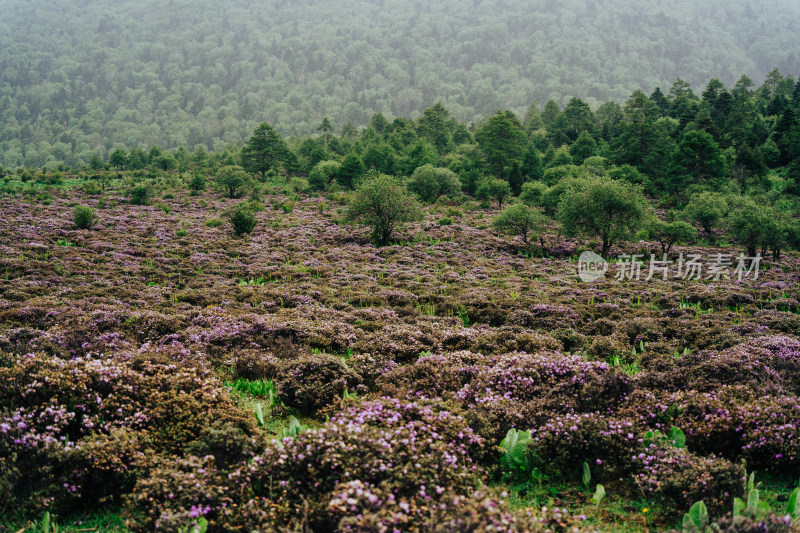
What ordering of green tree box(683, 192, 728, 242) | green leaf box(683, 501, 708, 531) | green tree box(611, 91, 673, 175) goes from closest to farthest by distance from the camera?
green leaf box(683, 501, 708, 531)
green tree box(683, 192, 728, 242)
green tree box(611, 91, 673, 175)

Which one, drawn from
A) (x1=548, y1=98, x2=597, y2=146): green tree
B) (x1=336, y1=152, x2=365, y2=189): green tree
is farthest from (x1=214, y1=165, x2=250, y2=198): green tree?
(x1=548, y1=98, x2=597, y2=146): green tree

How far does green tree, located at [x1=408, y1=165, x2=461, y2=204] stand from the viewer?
70188 millimetres

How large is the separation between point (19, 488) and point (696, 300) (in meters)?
29.2

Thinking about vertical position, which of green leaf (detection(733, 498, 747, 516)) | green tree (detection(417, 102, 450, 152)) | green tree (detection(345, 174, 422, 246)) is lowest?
green leaf (detection(733, 498, 747, 516))

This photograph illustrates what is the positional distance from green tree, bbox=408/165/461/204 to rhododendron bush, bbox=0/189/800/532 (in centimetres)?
5315

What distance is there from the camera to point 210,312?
16.1 m

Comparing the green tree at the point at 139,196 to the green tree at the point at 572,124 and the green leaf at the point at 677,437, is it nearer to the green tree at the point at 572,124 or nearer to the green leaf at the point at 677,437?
the green leaf at the point at 677,437

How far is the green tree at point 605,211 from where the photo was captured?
4066 cm

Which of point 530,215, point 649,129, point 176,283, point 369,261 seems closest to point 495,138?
point 649,129

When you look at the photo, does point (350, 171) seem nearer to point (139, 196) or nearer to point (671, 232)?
point (139, 196)

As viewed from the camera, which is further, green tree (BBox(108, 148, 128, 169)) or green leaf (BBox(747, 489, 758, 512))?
green tree (BBox(108, 148, 128, 169))

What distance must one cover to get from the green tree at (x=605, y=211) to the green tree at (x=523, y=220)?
3.28 m

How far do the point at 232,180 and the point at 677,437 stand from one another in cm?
6834

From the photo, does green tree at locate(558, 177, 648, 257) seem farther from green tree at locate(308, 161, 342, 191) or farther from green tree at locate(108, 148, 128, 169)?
green tree at locate(108, 148, 128, 169)
